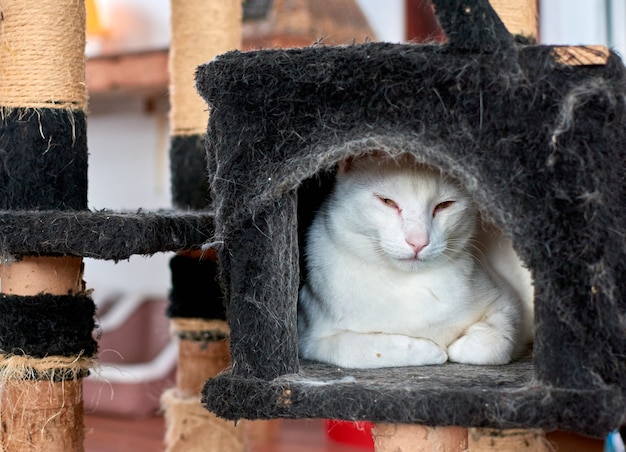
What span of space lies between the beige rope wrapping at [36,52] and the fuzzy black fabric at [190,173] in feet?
1.63

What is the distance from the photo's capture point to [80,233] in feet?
3.44

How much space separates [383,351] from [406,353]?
34mm

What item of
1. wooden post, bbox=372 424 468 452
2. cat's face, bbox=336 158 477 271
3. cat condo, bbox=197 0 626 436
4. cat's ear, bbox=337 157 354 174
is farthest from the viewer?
cat's ear, bbox=337 157 354 174

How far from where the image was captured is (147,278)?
366 centimetres

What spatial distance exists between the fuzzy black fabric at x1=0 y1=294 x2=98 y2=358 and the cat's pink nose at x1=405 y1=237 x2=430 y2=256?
56 centimetres

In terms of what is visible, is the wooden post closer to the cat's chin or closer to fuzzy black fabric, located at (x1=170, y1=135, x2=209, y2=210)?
the cat's chin

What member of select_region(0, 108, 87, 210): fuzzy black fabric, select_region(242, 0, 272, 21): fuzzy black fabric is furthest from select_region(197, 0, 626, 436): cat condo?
select_region(242, 0, 272, 21): fuzzy black fabric

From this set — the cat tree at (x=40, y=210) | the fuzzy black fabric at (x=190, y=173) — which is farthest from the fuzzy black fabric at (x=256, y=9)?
the cat tree at (x=40, y=210)

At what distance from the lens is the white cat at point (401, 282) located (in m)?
1.12

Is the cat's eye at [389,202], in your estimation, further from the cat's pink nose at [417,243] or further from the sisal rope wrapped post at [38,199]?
the sisal rope wrapped post at [38,199]

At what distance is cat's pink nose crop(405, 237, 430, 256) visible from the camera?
3.55 feet

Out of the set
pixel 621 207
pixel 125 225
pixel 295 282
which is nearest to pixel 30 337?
pixel 125 225

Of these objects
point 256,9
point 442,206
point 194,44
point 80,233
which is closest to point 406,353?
point 442,206

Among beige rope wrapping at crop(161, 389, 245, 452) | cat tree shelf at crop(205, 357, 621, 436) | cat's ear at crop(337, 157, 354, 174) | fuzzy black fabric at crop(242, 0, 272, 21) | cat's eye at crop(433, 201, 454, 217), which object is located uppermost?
fuzzy black fabric at crop(242, 0, 272, 21)
